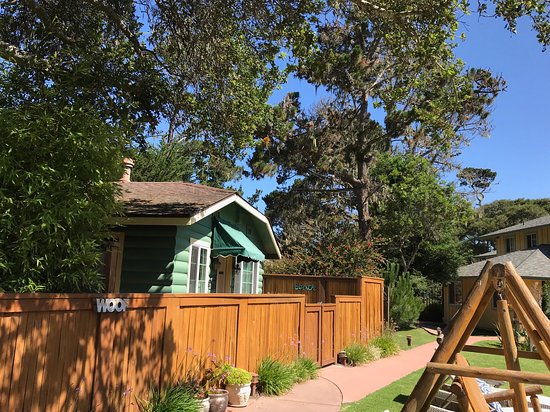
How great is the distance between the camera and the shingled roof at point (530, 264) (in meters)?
21.5

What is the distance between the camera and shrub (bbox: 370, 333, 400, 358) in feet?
43.9

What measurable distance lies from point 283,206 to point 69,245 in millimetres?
24132

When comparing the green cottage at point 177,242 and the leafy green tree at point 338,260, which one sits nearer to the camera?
the green cottage at point 177,242

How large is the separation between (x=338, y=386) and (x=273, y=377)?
1.71 meters

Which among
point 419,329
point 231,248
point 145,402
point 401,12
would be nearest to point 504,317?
point 145,402

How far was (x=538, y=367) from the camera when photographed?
1205cm

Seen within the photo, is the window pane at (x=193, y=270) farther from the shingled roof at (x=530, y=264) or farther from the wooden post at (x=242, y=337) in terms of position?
the shingled roof at (x=530, y=264)

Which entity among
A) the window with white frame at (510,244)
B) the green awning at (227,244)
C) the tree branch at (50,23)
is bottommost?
the green awning at (227,244)

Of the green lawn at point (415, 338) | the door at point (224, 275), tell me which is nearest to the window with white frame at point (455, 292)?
the green lawn at point (415, 338)

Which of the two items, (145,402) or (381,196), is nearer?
(145,402)

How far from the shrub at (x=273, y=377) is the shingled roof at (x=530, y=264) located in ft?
45.1

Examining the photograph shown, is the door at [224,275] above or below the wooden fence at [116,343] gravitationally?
above

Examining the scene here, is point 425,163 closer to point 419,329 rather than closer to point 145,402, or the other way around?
point 419,329

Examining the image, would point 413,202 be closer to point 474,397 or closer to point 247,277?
point 247,277
